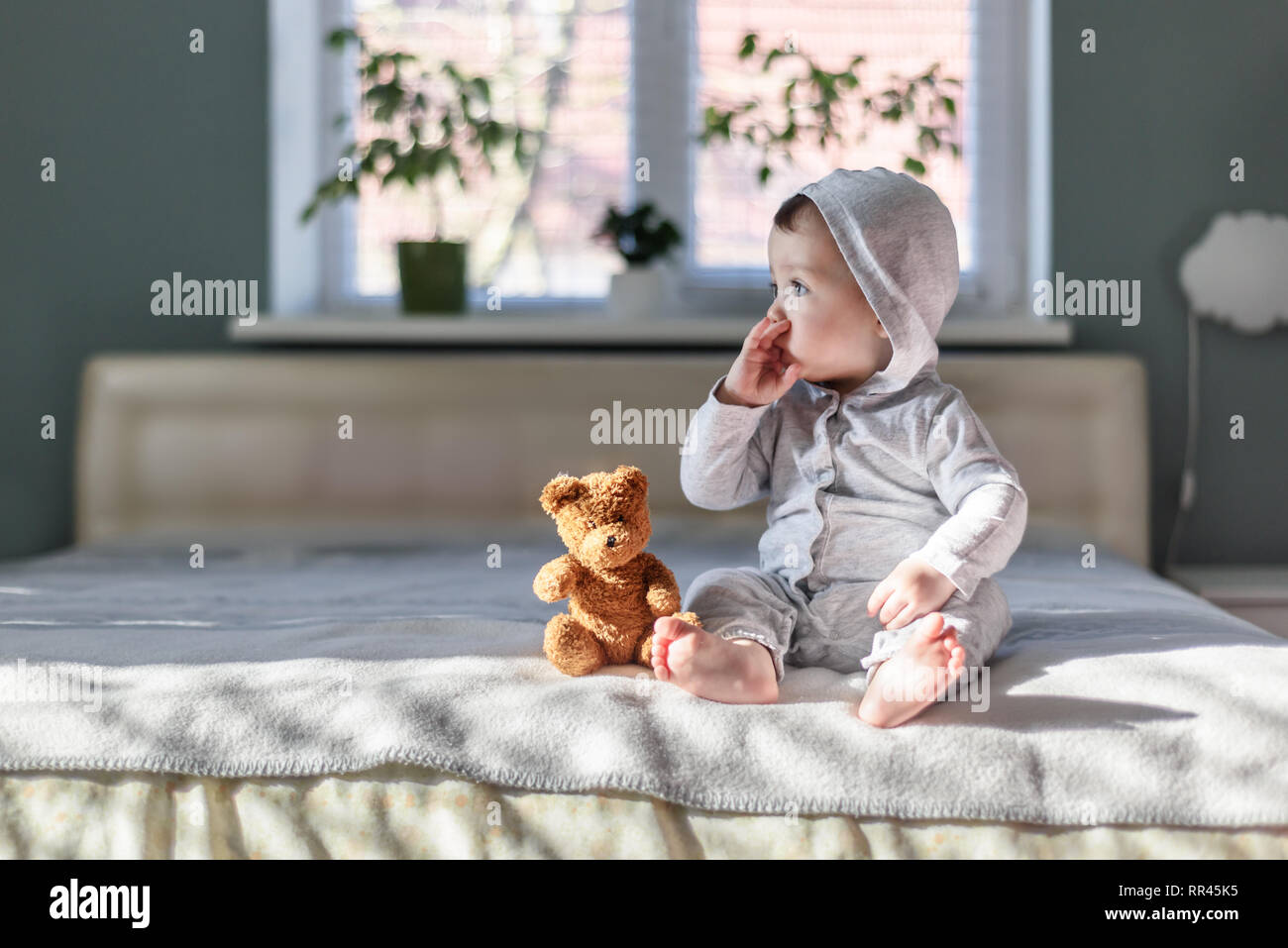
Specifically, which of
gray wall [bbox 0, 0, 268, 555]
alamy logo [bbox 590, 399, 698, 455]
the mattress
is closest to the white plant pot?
alamy logo [bbox 590, 399, 698, 455]

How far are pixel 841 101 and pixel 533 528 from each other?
1102 mm

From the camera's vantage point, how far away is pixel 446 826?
2.91 ft

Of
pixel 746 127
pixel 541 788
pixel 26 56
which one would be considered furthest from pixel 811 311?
pixel 26 56

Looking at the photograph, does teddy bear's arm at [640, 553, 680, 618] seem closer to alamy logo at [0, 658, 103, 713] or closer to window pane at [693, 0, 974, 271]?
alamy logo at [0, 658, 103, 713]

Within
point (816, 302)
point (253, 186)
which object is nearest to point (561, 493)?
point (816, 302)

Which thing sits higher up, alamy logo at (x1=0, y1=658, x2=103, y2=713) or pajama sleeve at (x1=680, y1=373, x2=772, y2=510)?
pajama sleeve at (x1=680, y1=373, x2=772, y2=510)

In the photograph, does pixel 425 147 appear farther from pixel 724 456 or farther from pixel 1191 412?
pixel 1191 412

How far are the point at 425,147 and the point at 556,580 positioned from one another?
4.57ft

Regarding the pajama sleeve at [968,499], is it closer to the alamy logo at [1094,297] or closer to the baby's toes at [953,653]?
the baby's toes at [953,653]

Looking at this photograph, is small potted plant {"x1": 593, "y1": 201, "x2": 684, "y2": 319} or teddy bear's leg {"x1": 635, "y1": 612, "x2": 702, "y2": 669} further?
small potted plant {"x1": 593, "y1": 201, "x2": 684, "y2": 319}

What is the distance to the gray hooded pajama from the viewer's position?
1.09 m
